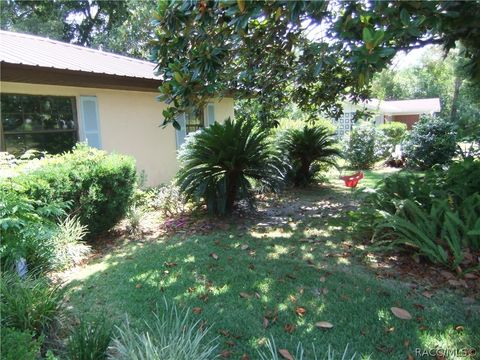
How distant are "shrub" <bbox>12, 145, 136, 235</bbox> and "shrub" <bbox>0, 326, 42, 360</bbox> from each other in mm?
2432

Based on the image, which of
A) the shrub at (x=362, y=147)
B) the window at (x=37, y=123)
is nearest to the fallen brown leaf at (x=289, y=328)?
the window at (x=37, y=123)

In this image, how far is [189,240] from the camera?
17.4 ft

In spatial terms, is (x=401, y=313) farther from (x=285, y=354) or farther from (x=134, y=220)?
(x=134, y=220)

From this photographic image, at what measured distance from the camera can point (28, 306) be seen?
277 cm

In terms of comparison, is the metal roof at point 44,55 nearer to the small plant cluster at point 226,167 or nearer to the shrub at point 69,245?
the small plant cluster at point 226,167

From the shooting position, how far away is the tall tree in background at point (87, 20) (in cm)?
2044

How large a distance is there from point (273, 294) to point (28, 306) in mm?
2063

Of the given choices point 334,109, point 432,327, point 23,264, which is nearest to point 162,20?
point 23,264

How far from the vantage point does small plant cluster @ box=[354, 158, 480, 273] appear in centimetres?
408

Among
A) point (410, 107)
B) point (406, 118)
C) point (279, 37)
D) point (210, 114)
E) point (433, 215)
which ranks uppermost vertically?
point (279, 37)

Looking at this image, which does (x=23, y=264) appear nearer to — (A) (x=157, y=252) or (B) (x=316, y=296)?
(A) (x=157, y=252)

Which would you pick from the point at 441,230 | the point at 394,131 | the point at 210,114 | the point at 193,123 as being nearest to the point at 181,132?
the point at 193,123

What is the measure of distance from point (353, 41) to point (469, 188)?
10.3 ft

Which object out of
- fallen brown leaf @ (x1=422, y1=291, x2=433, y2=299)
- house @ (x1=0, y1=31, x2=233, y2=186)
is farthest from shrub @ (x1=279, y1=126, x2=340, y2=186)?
fallen brown leaf @ (x1=422, y1=291, x2=433, y2=299)
